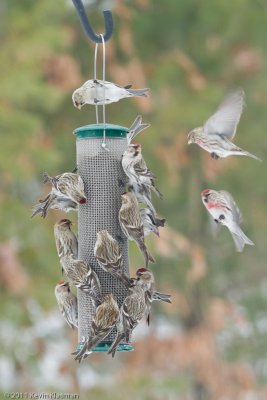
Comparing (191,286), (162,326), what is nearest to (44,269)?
(191,286)

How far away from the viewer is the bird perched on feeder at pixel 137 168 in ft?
16.3

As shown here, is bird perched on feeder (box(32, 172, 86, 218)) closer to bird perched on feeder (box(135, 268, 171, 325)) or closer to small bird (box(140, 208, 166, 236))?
small bird (box(140, 208, 166, 236))

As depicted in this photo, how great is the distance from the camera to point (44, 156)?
417 inches

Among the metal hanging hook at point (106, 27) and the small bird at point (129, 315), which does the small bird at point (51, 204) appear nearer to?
the small bird at point (129, 315)

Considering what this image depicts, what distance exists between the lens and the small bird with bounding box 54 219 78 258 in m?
5.25

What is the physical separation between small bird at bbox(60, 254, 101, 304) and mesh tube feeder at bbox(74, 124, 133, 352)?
0.69 ft

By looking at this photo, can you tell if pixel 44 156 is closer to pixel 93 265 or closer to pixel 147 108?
pixel 147 108

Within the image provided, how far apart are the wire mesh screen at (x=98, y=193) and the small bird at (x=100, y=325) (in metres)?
Answer: 0.41

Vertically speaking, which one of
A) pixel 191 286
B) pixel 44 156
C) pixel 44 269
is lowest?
pixel 44 269

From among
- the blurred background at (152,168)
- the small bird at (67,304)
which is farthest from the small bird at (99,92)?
the blurred background at (152,168)

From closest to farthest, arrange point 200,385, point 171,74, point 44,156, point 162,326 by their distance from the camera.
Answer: point 44,156 → point 171,74 → point 200,385 → point 162,326

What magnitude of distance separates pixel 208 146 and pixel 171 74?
8598 millimetres

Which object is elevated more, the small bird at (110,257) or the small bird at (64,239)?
the small bird at (64,239)

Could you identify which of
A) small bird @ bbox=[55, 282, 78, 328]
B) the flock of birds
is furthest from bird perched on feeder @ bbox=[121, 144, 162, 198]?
small bird @ bbox=[55, 282, 78, 328]
